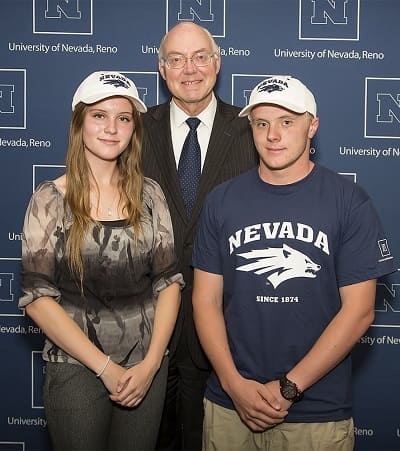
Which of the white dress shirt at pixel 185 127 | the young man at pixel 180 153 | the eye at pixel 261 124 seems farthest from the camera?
the white dress shirt at pixel 185 127

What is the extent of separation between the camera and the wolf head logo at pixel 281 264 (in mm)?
1830

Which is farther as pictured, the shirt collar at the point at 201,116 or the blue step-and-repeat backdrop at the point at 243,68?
the blue step-and-repeat backdrop at the point at 243,68

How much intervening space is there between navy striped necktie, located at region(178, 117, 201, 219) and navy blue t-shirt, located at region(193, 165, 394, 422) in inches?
19.2

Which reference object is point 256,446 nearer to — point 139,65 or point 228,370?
point 228,370

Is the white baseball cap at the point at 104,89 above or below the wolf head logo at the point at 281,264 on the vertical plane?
above

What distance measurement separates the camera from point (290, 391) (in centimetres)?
181

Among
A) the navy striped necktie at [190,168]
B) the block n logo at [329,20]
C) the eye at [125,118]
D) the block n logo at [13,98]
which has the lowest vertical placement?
the navy striped necktie at [190,168]

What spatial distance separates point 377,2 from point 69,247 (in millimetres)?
2009

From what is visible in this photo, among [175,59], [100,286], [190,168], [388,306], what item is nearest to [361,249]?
[100,286]

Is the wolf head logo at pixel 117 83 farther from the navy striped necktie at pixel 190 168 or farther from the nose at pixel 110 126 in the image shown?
the navy striped necktie at pixel 190 168

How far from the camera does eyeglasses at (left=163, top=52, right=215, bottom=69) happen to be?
2.45m

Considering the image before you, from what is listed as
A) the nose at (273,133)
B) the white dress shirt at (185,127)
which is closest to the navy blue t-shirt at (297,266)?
→ the nose at (273,133)

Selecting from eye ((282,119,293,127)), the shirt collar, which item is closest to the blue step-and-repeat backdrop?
the shirt collar

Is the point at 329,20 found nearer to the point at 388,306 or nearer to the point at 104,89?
the point at 388,306
